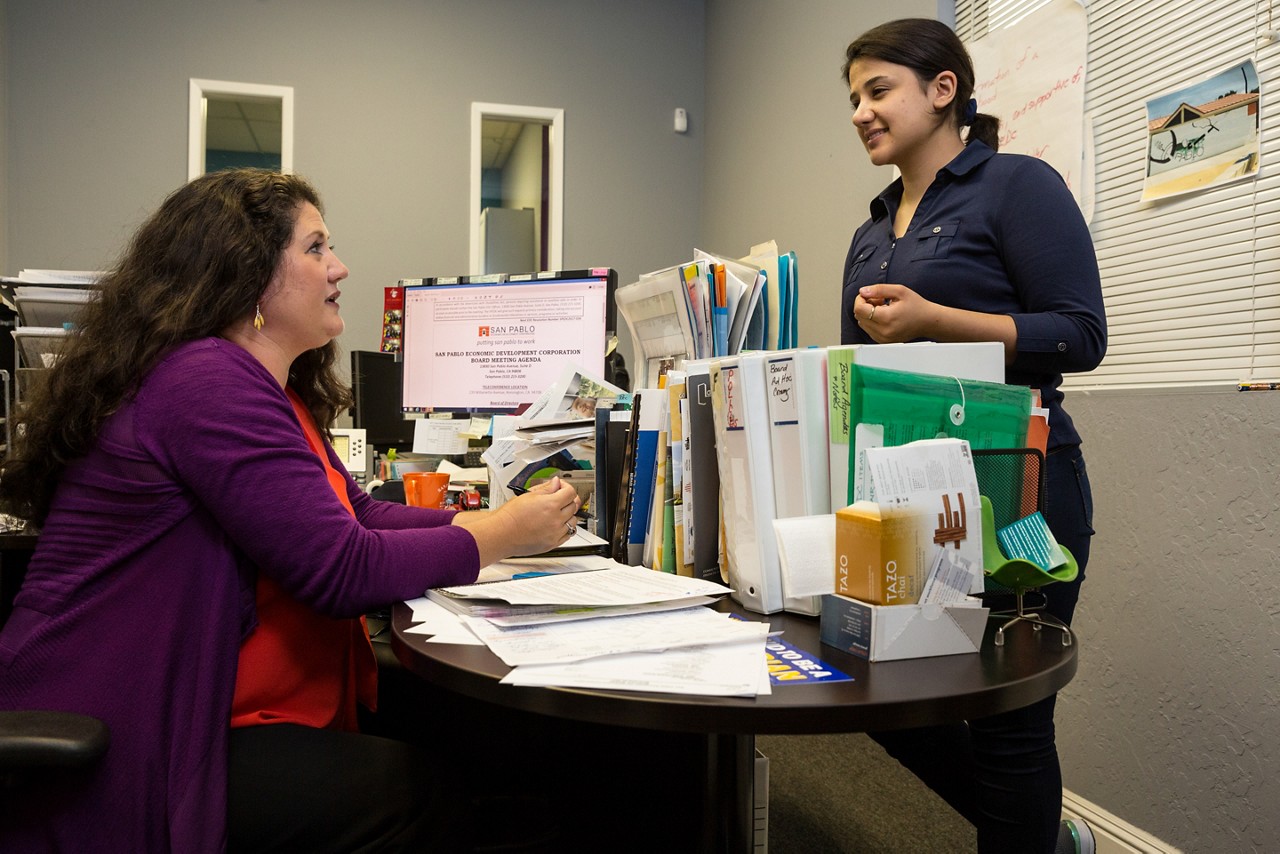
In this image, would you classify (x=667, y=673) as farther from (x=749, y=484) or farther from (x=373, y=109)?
(x=373, y=109)

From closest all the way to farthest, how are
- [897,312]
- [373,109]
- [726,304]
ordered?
[897,312] → [726,304] → [373,109]

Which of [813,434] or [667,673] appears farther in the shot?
[813,434]

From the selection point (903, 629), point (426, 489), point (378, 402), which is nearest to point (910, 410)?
point (903, 629)

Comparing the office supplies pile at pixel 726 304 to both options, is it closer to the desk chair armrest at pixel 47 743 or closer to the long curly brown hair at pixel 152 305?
the long curly brown hair at pixel 152 305

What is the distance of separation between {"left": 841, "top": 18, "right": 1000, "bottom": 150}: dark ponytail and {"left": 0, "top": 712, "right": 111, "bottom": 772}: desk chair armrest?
147 centimetres

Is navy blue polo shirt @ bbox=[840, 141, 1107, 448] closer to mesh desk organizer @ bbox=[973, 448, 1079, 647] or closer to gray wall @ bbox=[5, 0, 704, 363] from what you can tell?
mesh desk organizer @ bbox=[973, 448, 1079, 647]

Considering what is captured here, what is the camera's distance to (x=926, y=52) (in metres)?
1.50

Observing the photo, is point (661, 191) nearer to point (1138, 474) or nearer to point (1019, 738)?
point (1138, 474)

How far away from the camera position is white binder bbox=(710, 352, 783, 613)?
0.94m

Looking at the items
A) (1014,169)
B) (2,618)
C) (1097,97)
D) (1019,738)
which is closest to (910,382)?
(1019,738)

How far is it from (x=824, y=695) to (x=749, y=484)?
1.03 ft

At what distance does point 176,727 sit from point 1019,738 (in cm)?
97

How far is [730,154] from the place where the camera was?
4504 millimetres

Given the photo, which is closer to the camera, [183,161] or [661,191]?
[183,161]
